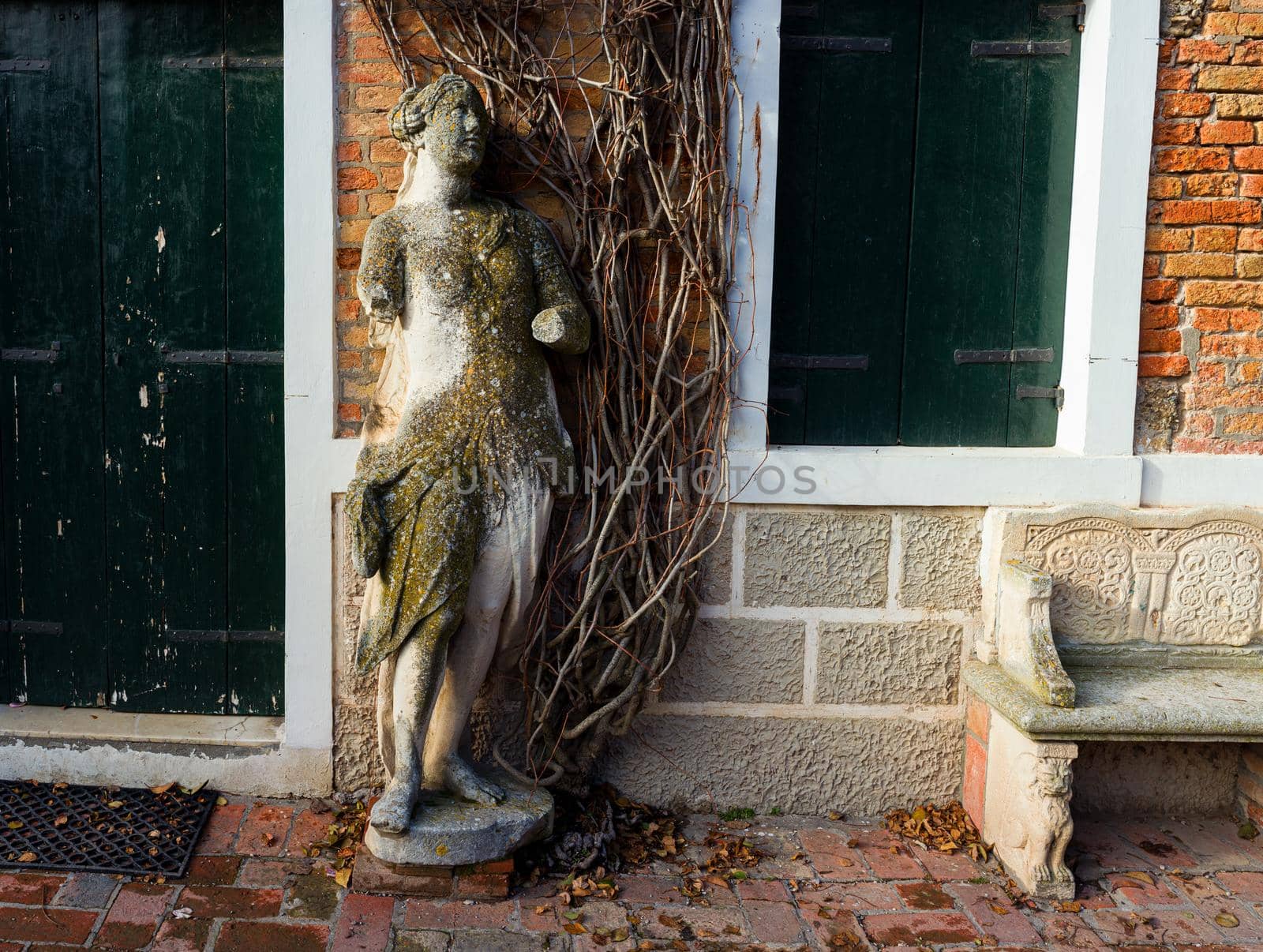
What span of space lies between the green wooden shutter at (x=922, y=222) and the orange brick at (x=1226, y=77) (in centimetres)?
37

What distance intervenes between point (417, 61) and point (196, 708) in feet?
7.15

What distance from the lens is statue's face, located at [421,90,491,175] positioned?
2998 millimetres

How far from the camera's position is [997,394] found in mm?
3596

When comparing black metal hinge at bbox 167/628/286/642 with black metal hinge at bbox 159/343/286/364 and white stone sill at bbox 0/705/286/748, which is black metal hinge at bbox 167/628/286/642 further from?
black metal hinge at bbox 159/343/286/364

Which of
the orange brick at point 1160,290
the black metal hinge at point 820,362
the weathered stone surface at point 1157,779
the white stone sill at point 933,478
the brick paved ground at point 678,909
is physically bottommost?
the brick paved ground at point 678,909

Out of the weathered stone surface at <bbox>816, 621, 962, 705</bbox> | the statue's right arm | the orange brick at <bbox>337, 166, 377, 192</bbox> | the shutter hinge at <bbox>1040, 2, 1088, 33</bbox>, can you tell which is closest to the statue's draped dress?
the statue's right arm

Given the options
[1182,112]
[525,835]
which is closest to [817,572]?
[525,835]

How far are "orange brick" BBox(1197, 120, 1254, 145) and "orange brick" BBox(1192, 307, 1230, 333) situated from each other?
0.50 meters

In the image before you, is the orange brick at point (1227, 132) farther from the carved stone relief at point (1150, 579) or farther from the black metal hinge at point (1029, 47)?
the carved stone relief at point (1150, 579)

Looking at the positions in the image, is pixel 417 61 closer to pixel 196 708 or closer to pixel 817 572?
pixel 817 572

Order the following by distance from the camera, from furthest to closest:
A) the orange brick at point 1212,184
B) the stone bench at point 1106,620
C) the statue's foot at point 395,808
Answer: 1. the orange brick at point 1212,184
2. the stone bench at point 1106,620
3. the statue's foot at point 395,808


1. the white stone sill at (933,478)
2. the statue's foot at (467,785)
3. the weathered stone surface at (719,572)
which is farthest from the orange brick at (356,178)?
the statue's foot at (467,785)

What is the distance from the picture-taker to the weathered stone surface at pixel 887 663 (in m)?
3.49

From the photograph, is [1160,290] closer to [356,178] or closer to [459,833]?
[356,178]
